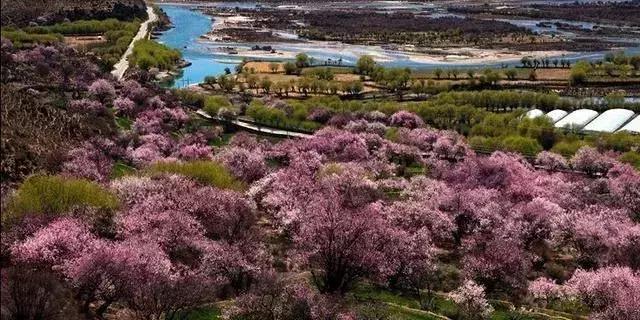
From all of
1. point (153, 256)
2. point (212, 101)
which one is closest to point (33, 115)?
point (153, 256)

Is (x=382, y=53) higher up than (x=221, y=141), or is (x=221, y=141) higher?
(x=221, y=141)

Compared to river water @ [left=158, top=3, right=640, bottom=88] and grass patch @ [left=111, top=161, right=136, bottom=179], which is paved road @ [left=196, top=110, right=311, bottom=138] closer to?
grass patch @ [left=111, top=161, right=136, bottom=179]

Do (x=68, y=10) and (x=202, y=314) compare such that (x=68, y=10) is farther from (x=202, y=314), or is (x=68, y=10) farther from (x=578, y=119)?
(x=202, y=314)

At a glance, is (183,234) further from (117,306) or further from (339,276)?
(339,276)

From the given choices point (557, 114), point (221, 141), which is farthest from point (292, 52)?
point (221, 141)

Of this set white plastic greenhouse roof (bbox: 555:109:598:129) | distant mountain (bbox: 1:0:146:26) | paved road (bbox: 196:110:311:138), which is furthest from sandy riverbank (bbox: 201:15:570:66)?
paved road (bbox: 196:110:311:138)

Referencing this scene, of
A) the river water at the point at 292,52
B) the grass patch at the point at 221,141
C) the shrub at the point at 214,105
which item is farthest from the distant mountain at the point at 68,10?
the grass patch at the point at 221,141
